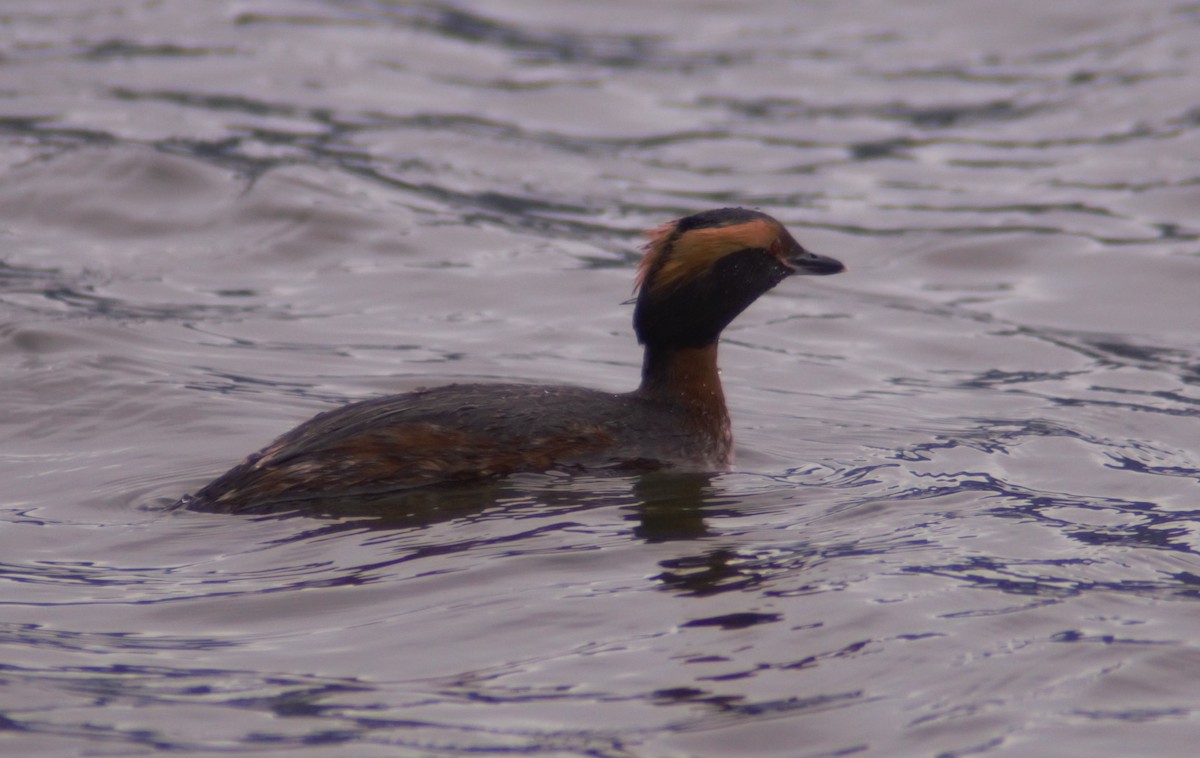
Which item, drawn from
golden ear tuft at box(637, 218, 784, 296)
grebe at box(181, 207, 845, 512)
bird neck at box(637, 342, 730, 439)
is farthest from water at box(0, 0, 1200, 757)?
golden ear tuft at box(637, 218, 784, 296)

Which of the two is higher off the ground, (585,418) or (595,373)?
(585,418)

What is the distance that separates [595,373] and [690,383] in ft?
6.96

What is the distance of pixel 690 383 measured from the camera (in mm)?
8492

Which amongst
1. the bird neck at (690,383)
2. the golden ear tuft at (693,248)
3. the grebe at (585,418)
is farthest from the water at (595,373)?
the golden ear tuft at (693,248)

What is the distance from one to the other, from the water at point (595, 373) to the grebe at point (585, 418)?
20 cm

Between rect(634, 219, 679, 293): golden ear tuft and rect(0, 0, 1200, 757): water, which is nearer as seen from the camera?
rect(0, 0, 1200, 757): water

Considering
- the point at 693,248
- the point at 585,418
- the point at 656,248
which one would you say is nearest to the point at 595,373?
the point at 656,248

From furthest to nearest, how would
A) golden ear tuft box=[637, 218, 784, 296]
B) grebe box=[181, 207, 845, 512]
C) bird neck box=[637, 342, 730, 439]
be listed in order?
bird neck box=[637, 342, 730, 439] → golden ear tuft box=[637, 218, 784, 296] → grebe box=[181, 207, 845, 512]

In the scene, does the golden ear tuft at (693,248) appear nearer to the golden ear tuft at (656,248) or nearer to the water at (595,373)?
the golden ear tuft at (656,248)

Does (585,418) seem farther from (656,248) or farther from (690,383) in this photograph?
(656,248)

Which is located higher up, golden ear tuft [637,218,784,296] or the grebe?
golden ear tuft [637,218,784,296]

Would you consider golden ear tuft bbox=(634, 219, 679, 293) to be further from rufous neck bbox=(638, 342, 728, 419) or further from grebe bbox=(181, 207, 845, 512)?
rufous neck bbox=(638, 342, 728, 419)

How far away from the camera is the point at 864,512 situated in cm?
770

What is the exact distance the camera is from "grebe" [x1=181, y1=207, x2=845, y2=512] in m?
7.52
